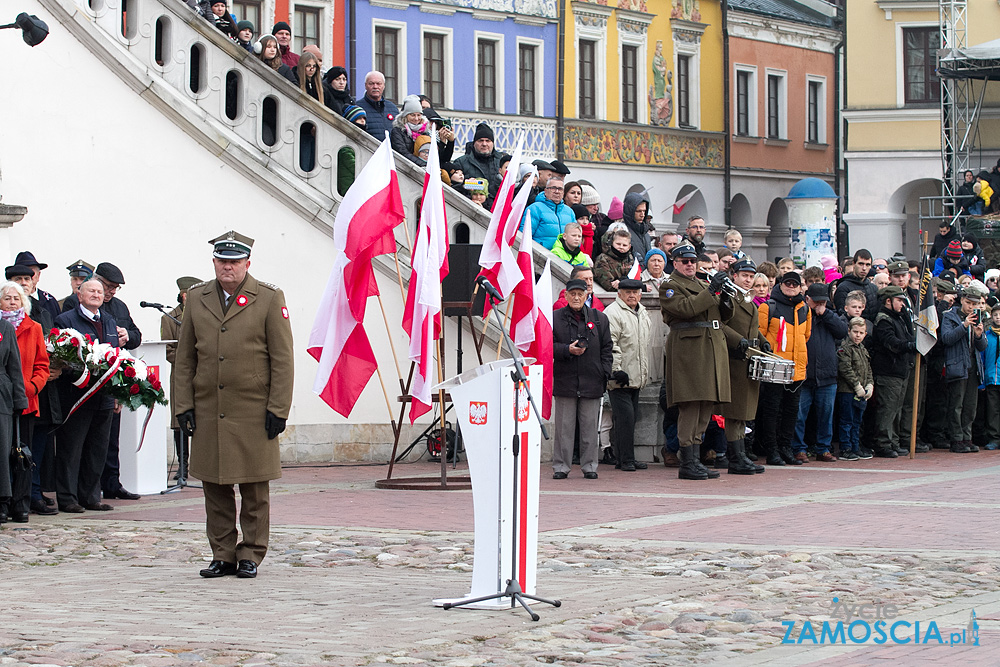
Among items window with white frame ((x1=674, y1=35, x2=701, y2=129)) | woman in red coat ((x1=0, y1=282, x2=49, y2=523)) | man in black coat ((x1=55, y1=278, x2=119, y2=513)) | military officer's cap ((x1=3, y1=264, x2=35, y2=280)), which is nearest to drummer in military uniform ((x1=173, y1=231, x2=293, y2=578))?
woman in red coat ((x1=0, y1=282, x2=49, y2=523))

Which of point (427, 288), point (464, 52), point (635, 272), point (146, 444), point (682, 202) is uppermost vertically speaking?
point (464, 52)

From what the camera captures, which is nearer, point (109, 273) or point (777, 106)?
point (109, 273)

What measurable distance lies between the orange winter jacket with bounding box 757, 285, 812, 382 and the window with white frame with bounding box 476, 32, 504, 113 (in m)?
22.5

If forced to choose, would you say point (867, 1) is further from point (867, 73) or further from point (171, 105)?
point (171, 105)

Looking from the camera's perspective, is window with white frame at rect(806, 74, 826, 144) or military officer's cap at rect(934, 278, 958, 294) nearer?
military officer's cap at rect(934, 278, 958, 294)

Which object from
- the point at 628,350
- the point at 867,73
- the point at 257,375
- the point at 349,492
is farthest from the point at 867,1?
the point at 257,375

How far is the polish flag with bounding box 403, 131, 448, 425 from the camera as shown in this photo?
13.9m

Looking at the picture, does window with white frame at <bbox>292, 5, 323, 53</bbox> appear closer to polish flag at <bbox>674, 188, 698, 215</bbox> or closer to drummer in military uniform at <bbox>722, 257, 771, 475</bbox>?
polish flag at <bbox>674, 188, 698, 215</bbox>

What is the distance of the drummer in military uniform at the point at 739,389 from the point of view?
15.8 m

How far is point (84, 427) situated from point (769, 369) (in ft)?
21.7

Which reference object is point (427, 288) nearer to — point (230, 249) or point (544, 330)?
point (544, 330)

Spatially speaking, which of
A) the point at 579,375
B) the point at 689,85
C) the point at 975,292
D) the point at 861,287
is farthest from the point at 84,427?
the point at 689,85

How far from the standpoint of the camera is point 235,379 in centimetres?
970

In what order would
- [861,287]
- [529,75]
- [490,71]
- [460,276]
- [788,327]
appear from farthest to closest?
[529,75] → [490,71] → [861,287] → [788,327] → [460,276]
